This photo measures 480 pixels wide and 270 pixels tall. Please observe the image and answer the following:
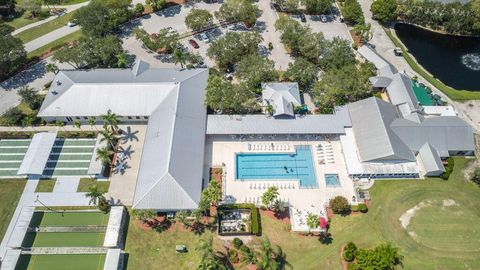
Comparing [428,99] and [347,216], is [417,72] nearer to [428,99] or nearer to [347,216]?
[428,99]

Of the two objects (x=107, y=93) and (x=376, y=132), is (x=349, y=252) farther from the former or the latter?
(x=107, y=93)

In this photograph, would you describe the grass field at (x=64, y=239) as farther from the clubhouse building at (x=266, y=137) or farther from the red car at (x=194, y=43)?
the red car at (x=194, y=43)

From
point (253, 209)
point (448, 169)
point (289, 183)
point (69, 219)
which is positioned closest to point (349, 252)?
point (289, 183)

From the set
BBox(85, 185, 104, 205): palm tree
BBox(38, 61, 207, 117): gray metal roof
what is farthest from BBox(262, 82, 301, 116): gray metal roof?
BBox(85, 185, 104, 205): palm tree

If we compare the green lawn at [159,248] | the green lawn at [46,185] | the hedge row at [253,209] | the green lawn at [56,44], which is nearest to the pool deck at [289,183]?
the hedge row at [253,209]

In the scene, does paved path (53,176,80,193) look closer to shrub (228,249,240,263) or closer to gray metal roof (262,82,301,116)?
shrub (228,249,240,263)

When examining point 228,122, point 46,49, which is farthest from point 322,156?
point 46,49
